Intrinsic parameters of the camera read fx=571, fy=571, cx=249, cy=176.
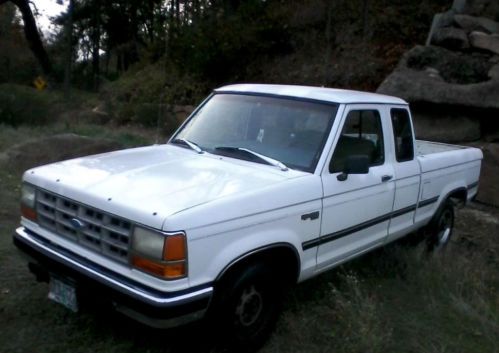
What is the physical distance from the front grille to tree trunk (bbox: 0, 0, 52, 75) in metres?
30.4

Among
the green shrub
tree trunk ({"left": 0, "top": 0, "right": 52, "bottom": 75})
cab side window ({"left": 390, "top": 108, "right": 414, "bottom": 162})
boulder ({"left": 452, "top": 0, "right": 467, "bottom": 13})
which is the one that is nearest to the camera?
cab side window ({"left": 390, "top": 108, "right": 414, "bottom": 162})

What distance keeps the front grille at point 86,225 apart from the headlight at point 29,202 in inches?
2.6

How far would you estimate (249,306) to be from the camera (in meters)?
3.76

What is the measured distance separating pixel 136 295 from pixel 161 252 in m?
0.30

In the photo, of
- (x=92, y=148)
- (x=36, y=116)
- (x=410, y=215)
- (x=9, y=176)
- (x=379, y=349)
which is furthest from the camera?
(x=36, y=116)

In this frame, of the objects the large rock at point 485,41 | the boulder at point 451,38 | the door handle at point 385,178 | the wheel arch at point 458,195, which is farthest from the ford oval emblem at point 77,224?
the boulder at point 451,38

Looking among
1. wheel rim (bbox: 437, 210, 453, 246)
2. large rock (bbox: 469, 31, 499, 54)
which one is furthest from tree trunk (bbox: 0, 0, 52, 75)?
wheel rim (bbox: 437, 210, 453, 246)

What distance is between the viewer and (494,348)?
416cm

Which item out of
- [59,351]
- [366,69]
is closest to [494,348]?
[59,351]

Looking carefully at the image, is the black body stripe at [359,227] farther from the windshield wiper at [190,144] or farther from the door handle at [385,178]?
the windshield wiper at [190,144]

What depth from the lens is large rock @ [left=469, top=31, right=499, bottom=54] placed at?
11.4 meters

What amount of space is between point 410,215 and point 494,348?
157 centimetres

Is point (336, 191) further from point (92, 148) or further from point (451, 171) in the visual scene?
point (92, 148)

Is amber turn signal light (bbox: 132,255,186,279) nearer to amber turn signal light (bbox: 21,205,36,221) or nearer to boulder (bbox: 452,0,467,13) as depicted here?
amber turn signal light (bbox: 21,205,36,221)
